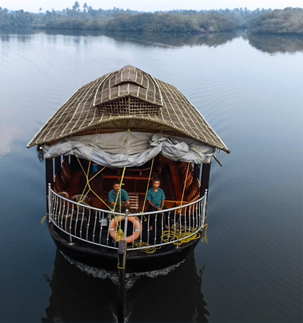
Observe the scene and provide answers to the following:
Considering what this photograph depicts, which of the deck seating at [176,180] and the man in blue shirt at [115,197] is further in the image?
the deck seating at [176,180]

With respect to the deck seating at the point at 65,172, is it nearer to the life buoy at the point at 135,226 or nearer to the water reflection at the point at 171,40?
the life buoy at the point at 135,226

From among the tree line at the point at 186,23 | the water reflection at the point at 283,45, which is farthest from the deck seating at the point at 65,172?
the tree line at the point at 186,23

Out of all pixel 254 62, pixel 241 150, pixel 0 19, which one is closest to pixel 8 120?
pixel 241 150

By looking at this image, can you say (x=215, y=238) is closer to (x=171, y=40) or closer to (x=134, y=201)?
(x=134, y=201)

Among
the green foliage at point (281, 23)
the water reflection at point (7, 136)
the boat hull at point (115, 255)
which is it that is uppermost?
the green foliage at point (281, 23)

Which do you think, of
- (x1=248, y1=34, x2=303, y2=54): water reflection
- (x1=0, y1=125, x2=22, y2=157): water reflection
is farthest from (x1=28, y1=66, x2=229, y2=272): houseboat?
(x1=248, y1=34, x2=303, y2=54): water reflection

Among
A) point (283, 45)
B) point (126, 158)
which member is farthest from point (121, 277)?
point (283, 45)
